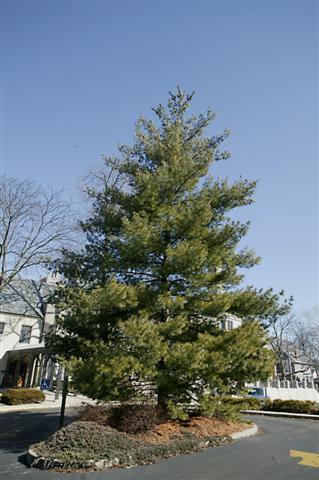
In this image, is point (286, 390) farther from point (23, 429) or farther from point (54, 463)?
point (54, 463)

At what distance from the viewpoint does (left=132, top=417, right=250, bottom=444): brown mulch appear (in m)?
8.92

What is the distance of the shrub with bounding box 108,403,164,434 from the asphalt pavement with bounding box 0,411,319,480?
1454 mm

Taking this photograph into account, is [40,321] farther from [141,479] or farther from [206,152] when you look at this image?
[141,479]

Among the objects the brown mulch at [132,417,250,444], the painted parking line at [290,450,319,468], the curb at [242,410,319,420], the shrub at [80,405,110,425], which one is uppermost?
the shrub at [80,405,110,425]

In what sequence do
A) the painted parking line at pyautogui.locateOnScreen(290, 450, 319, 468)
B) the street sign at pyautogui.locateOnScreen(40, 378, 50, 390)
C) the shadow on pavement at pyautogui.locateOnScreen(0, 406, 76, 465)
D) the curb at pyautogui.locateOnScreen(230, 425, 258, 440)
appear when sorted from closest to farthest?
1. the painted parking line at pyautogui.locateOnScreen(290, 450, 319, 468)
2. the shadow on pavement at pyautogui.locateOnScreen(0, 406, 76, 465)
3. the curb at pyautogui.locateOnScreen(230, 425, 258, 440)
4. the street sign at pyautogui.locateOnScreen(40, 378, 50, 390)

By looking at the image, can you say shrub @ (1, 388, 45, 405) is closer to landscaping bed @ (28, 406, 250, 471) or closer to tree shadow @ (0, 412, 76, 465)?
tree shadow @ (0, 412, 76, 465)

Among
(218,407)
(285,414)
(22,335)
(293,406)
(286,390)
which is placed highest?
(22,335)

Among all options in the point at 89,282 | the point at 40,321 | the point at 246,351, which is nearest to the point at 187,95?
the point at 89,282

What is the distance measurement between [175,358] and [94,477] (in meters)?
3.15

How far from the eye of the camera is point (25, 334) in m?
31.5

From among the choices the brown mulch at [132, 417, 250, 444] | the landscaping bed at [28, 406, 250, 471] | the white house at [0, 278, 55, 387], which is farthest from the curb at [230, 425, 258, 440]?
the white house at [0, 278, 55, 387]

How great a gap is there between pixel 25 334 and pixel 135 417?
25.6m

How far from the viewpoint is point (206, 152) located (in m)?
13.4

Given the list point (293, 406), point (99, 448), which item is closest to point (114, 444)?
point (99, 448)
